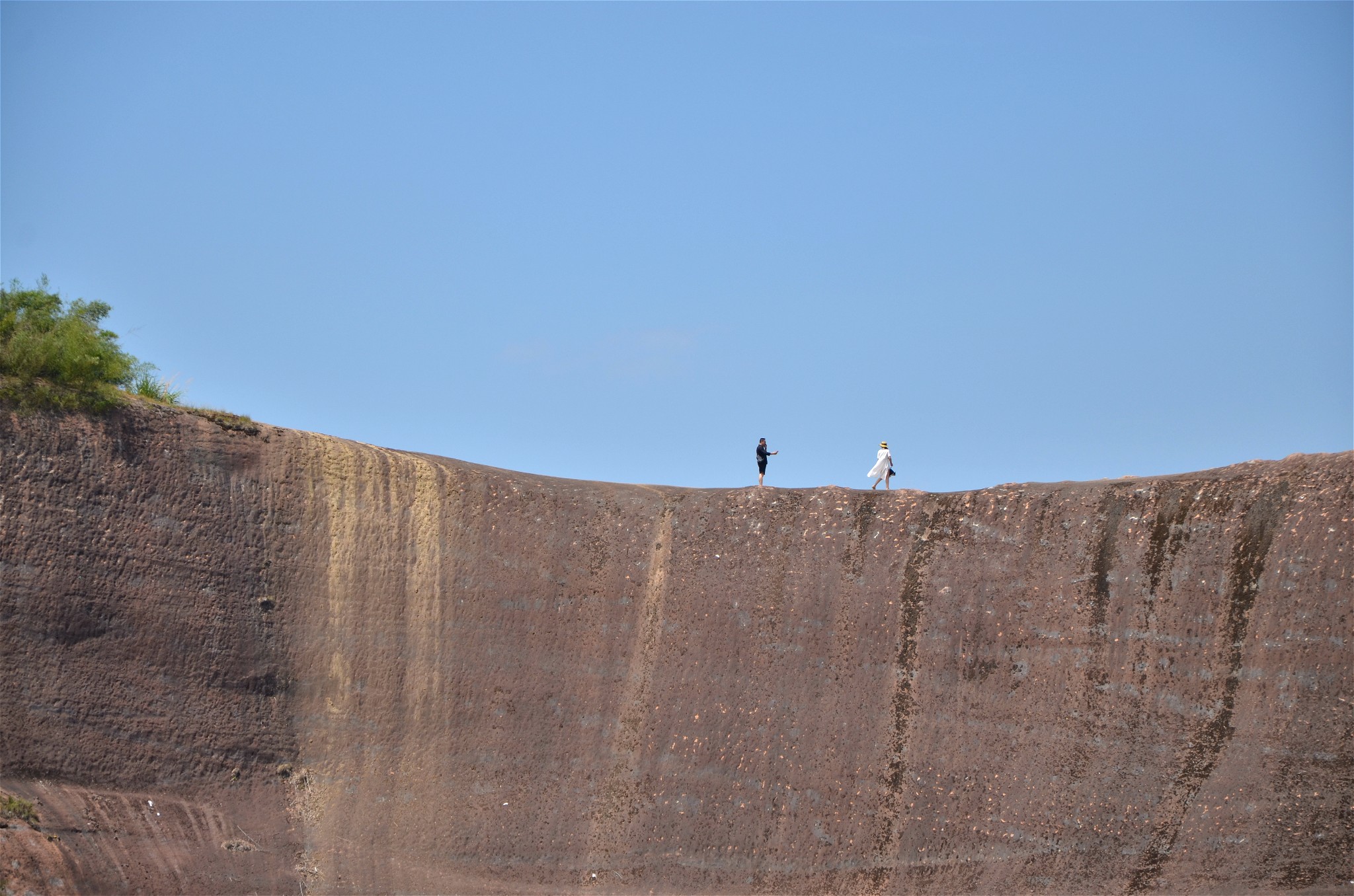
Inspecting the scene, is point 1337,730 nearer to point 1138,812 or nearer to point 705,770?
point 1138,812

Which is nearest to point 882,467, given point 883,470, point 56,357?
point 883,470

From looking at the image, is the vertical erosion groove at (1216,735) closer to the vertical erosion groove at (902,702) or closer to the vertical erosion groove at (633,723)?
the vertical erosion groove at (902,702)

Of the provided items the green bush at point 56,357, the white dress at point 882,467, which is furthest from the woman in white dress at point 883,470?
the green bush at point 56,357

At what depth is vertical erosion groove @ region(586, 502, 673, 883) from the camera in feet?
60.3

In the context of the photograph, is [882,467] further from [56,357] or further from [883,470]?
[56,357]

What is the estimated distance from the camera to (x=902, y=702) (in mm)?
18484

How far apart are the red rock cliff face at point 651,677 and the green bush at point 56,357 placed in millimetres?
469

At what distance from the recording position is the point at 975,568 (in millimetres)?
18781

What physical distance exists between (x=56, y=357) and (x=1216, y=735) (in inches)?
672

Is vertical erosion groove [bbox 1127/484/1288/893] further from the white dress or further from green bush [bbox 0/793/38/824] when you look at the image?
green bush [bbox 0/793/38/824]

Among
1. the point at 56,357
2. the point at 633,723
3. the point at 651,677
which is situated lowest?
the point at 633,723

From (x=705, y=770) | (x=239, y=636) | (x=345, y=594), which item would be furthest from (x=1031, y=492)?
(x=239, y=636)

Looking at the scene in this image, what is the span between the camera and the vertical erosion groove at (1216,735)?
16844 millimetres

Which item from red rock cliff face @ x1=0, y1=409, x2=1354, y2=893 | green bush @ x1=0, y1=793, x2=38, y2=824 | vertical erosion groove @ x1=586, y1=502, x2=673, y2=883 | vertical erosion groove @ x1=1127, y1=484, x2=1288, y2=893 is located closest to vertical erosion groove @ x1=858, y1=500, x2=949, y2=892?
red rock cliff face @ x1=0, y1=409, x2=1354, y2=893
